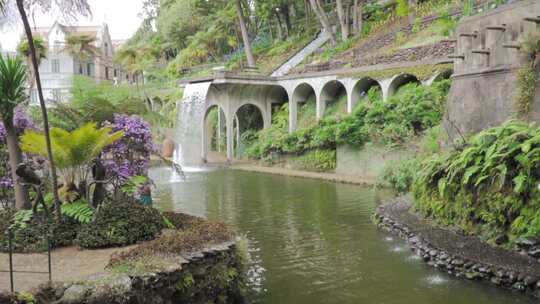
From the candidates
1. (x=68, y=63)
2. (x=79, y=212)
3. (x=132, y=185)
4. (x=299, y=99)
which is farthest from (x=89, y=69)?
(x=79, y=212)

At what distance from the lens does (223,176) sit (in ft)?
68.5

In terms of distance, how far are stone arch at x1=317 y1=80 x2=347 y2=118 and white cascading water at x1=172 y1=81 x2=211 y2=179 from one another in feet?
19.0

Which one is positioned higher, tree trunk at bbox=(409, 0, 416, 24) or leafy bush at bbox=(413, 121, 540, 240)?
tree trunk at bbox=(409, 0, 416, 24)

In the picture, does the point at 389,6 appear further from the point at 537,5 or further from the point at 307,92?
the point at 537,5

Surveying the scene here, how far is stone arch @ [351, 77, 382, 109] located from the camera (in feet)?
75.1

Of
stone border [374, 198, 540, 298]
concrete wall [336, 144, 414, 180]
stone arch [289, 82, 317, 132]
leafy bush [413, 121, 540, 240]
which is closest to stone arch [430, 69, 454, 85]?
concrete wall [336, 144, 414, 180]

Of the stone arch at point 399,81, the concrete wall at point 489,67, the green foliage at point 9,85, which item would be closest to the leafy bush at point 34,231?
the green foliage at point 9,85

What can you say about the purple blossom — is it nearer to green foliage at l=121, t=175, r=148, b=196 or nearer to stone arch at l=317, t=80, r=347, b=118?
green foliage at l=121, t=175, r=148, b=196

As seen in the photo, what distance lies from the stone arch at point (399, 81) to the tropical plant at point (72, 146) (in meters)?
15.9

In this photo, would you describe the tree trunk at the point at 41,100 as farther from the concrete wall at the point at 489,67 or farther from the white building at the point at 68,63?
the white building at the point at 68,63

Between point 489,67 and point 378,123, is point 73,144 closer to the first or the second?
point 489,67

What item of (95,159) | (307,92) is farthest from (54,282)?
(307,92)

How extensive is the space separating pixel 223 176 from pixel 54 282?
52.5 ft

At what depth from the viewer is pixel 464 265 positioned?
7594 mm
